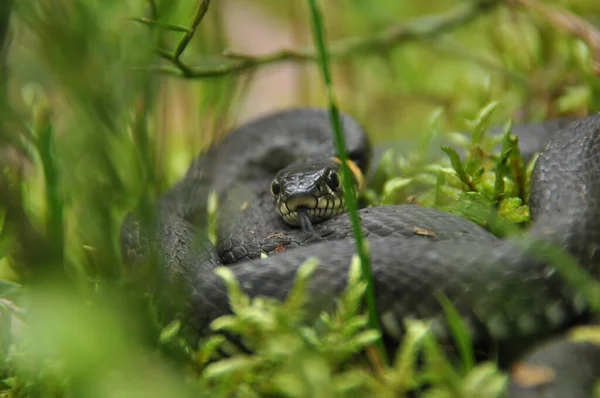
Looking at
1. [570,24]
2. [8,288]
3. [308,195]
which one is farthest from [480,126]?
[8,288]

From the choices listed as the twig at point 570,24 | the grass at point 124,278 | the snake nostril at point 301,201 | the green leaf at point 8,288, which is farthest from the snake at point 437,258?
the twig at point 570,24

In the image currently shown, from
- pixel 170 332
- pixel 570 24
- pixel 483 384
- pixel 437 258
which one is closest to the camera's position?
pixel 483 384

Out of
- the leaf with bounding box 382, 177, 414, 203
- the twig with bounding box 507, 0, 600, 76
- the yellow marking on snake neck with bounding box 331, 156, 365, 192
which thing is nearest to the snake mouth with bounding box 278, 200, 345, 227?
the leaf with bounding box 382, 177, 414, 203

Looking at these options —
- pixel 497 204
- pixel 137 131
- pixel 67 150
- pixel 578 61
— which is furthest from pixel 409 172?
pixel 67 150

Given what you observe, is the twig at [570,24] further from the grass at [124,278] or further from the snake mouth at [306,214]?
the snake mouth at [306,214]

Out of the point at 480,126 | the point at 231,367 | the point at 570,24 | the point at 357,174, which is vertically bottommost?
the point at 357,174

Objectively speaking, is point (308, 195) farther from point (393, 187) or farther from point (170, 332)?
point (170, 332)

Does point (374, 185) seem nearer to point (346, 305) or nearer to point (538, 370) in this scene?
point (346, 305)
